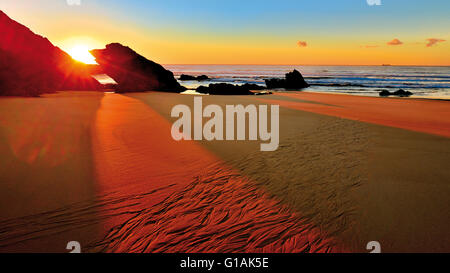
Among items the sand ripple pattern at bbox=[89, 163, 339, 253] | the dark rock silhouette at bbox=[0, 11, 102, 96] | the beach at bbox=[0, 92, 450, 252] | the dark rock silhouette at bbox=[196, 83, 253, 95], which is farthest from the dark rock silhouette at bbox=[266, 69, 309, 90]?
the sand ripple pattern at bbox=[89, 163, 339, 253]

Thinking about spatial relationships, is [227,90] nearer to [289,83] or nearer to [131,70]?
[131,70]

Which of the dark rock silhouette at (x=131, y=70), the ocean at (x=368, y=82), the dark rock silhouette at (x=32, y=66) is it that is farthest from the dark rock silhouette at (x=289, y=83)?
the dark rock silhouette at (x=32, y=66)

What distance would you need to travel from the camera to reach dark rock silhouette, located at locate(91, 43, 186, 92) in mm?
25797

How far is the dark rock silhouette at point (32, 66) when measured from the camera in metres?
16.2

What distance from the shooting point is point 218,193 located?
4.20 meters

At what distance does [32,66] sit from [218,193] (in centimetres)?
2249

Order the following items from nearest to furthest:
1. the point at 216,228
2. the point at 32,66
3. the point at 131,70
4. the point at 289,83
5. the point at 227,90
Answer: the point at 216,228 < the point at 32,66 < the point at 227,90 < the point at 131,70 < the point at 289,83

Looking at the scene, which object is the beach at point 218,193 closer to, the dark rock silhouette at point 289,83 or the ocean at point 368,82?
the ocean at point 368,82

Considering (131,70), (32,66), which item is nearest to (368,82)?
(131,70)

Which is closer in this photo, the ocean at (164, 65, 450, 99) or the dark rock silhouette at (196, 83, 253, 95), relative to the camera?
the dark rock silhouette at (196, 83, 253, 95)

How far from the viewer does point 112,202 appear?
3748mm

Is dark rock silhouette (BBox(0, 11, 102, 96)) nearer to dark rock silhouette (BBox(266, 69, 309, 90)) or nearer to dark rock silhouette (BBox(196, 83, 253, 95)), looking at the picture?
dark rock silhouette (BBox(196, 83, 253, 95))

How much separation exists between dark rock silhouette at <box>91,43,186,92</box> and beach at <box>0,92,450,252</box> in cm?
A: 1957
